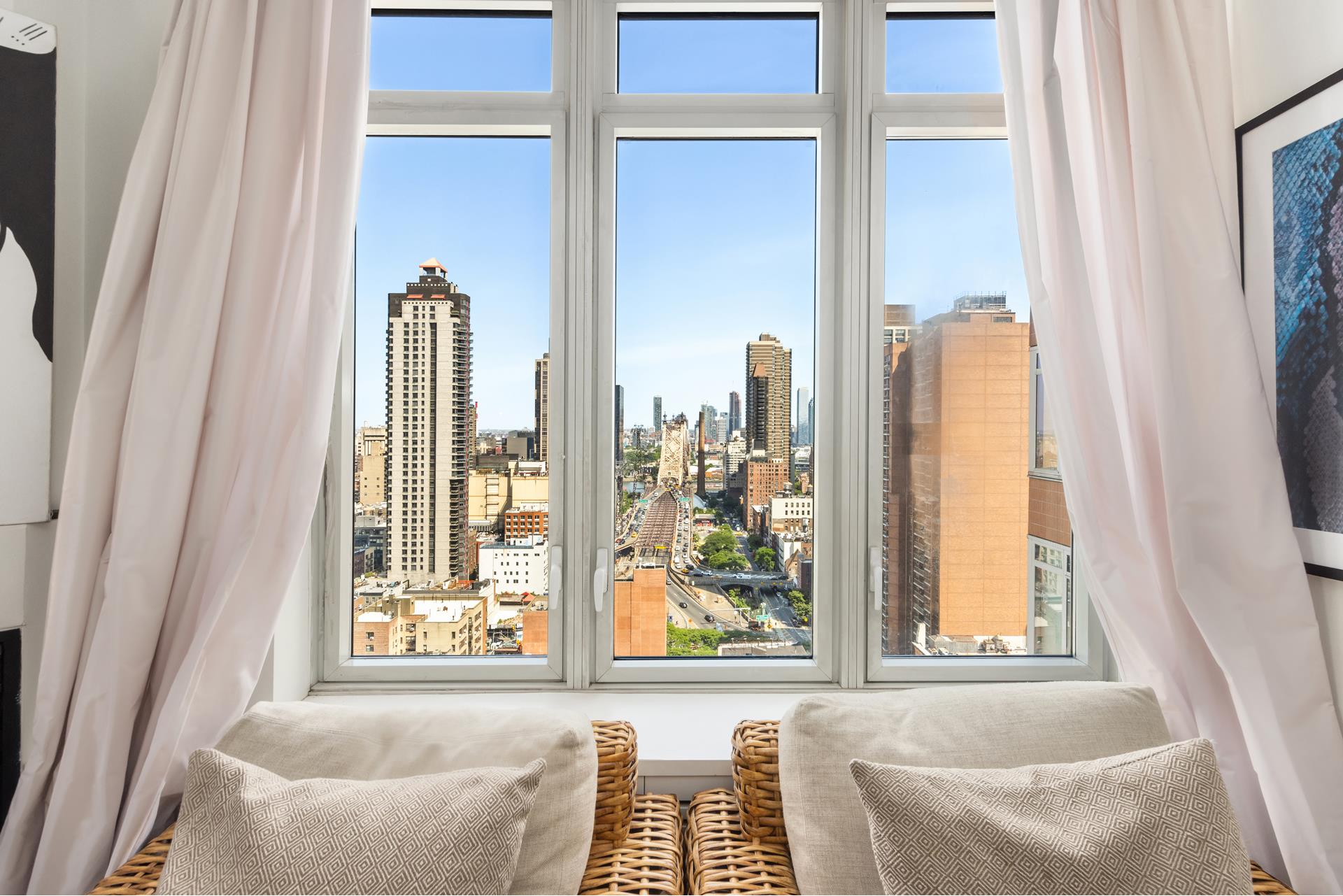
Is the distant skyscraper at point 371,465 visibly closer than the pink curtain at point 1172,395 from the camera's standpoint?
No

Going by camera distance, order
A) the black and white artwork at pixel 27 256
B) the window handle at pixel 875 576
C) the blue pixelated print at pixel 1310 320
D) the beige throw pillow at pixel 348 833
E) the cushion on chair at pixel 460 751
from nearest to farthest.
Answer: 1. the beige throw pillow at pixel 348 833
2. the cushion on chair at pixel 460 751
3. the blue pixelated print at pixel 1310 320
4. the black and white artwork at pixel 27 256
5. the window handle at pixel 875 576

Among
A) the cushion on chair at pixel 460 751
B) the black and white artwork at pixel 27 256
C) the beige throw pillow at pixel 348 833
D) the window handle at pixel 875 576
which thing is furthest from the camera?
the window handle at pixel 875 576

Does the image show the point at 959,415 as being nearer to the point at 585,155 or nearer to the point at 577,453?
the point at 577,453

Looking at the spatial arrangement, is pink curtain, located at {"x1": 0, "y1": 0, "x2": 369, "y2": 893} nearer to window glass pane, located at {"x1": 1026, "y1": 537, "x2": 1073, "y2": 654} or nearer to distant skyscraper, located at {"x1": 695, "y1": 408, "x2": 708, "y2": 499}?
distant skyscraper, located at {"x1": 695, "y1": 408, "x2": 708, "y2": 499}

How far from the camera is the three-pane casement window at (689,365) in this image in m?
1.62

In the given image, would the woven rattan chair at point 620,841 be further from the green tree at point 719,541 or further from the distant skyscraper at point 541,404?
the distant skyscraper at point 541,404

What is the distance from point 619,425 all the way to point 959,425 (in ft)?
2.91

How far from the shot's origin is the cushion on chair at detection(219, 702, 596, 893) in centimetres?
101

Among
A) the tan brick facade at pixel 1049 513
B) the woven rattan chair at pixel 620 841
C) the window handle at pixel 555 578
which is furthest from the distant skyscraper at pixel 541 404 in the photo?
the tan brick facade at pixel 1049 513

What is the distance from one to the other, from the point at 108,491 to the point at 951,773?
1.61 metres

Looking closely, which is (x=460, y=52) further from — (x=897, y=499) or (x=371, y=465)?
(x=897, y=499)

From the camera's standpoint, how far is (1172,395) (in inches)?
47.1

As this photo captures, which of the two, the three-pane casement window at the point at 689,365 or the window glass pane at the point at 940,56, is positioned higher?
the window glass pane at the point at 940,56

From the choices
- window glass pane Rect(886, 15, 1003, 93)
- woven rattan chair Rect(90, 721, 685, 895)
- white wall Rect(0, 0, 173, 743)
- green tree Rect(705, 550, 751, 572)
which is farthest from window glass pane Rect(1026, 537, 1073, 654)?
white wall Rect(0, 0, 173, 743)
